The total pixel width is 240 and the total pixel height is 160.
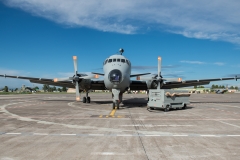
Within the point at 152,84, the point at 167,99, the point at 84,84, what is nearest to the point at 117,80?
the point at 167,99

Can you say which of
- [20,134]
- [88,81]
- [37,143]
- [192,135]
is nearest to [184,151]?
[192,135]

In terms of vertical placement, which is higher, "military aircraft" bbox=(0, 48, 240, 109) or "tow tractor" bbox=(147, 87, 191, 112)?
"military aircraft" bbox=(0, 48, 240, 109)

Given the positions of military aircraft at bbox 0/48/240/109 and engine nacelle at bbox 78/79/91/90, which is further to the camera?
engine nacelle at bbox 78/79/91/90

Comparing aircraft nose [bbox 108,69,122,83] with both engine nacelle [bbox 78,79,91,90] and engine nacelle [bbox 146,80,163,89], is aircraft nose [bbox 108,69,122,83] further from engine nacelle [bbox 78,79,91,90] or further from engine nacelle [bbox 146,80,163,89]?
engine nacelle [bbox 78,79,91,90]

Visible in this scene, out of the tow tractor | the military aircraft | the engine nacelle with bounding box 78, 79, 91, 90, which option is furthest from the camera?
the engine nacelle with bounding box 78, 79, 91, 90

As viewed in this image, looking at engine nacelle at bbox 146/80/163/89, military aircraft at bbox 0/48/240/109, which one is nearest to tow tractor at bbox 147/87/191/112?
military aircraft at bbox 0/48/240/109

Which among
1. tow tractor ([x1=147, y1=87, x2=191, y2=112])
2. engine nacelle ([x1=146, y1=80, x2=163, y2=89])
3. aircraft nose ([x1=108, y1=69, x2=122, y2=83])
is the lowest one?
tow tractor ([x1=147, y1=87, x2=191, y2=112])

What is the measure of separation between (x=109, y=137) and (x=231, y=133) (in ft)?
15.9

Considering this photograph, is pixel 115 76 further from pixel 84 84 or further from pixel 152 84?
pixel 84 84

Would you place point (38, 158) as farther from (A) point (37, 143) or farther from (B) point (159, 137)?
(B) point (159, 137)

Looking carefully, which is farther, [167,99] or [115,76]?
[115,76]

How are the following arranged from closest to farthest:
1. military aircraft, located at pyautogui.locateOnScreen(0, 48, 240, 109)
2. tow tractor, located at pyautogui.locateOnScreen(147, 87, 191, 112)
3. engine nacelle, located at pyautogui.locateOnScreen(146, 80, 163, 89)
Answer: tow tractor, located at pyautogui.locateOnScreen(147, 87, 191, 112)
military aircraft, located at pyautogui.locateOnScreen(0, 48, 240, 109)
engine nacelle, located at pyautogui.locateOnScreen(146, 80, 163, 89)

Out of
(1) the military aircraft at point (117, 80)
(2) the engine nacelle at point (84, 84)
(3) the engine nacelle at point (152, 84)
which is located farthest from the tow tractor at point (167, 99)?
(2) the engine nacelle at point (84, 84)

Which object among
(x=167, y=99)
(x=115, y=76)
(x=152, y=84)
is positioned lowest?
(x=167, y=99)
